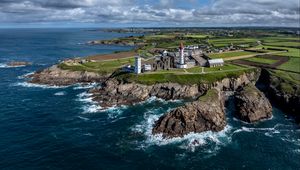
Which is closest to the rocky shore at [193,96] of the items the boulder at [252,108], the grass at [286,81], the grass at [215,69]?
the boulder at [252,108]

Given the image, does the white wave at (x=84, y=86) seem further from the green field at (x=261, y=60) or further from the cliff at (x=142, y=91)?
the green field at (x=261, y=60)

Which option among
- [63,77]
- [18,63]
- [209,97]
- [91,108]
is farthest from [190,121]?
[18,63]

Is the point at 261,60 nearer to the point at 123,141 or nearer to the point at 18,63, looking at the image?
the point at 123,141

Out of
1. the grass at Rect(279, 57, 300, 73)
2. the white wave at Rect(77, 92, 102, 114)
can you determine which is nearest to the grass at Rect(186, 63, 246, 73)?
the grass at Rect(279, 57, 300, 73)

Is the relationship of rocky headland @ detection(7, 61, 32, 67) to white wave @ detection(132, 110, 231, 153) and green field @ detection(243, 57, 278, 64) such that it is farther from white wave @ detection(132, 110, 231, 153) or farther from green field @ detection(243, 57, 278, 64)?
green field @ detection(243, 57, 278, 64)

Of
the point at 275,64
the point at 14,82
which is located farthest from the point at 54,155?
the point at 275,64

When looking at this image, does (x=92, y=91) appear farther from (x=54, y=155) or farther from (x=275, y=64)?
(x=275, y=64)
